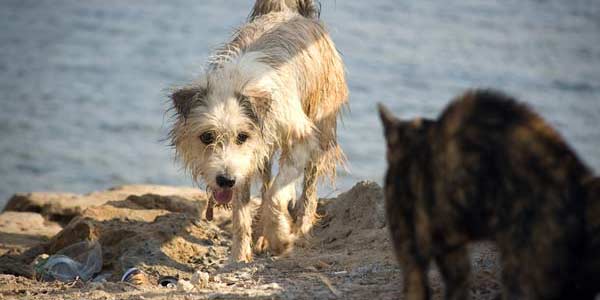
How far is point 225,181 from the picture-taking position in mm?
6305

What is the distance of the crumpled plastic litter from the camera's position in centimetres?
660

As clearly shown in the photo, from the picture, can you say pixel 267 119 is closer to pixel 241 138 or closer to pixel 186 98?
pixel 241 138

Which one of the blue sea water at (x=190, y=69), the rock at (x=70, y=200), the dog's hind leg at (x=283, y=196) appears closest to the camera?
the dog's hind leg at (x=283, y=196)

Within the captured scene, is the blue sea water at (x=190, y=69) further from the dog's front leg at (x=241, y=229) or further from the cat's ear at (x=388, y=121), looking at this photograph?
the cat's ear at (x=388, y=121)

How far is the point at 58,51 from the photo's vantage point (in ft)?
61.1

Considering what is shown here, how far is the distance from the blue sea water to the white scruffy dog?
4485 millimetres

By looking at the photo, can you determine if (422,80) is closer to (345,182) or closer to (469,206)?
(345,182)

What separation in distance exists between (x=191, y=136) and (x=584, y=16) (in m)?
13.5

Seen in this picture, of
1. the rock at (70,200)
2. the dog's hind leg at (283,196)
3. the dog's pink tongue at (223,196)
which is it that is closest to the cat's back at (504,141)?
the dog's pink tongue at (223,196)

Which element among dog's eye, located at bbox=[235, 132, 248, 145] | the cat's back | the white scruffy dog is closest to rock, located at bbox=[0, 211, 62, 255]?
the white scruffy dog

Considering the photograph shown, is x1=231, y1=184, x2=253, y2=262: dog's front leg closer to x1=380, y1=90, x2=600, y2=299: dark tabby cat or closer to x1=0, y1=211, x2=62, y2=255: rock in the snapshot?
x1=0, y1=211, x2=62, y2=255: rock

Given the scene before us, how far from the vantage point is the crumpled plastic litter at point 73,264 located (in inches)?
260

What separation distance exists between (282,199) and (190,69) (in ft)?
A: 23.7

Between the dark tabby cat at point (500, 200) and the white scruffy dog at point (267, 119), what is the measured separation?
281cm
